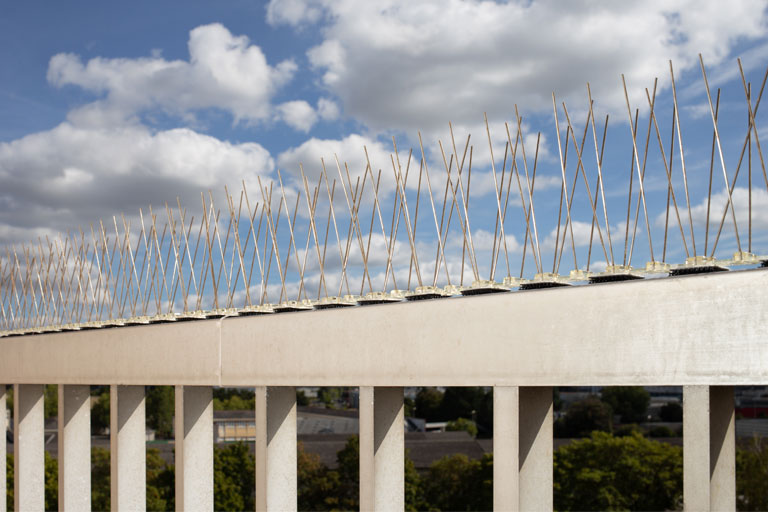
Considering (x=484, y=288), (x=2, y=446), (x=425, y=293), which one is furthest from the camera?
(x=2, y=446)

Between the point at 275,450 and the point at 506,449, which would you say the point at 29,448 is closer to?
the point at 275,450

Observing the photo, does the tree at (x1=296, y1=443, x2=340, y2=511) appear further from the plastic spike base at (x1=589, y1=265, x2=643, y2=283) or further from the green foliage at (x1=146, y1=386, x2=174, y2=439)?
the green foliage at (x1=146, y1=386, x2=174, y2=439)

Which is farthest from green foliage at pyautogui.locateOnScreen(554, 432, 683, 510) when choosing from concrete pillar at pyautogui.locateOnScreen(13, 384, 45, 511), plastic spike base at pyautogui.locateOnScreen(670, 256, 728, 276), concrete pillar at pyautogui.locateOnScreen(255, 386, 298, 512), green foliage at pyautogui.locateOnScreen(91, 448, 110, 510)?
plastic spike base at pyautogui.locateOnScreen(670, 256, 728, 276)

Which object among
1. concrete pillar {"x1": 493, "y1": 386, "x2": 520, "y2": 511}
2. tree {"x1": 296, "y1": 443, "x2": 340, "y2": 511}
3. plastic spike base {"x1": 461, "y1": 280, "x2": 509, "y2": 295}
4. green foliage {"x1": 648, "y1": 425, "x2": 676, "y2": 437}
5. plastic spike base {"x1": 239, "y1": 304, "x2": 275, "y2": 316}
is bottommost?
Result: green foliage {"x1": 648, "y1": 425, "x2": 676, "y2": 437}

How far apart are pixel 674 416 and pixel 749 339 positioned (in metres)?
77.8

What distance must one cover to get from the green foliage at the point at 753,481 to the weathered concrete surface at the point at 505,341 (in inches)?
1278

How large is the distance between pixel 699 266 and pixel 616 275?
3.49 ft

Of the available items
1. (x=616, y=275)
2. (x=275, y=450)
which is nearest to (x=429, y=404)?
(x=275, y=450)

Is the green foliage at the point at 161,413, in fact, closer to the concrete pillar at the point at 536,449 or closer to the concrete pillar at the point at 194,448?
the concrete pillar at the point at 194,448

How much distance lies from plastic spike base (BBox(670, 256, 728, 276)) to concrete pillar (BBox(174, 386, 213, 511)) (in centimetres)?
927

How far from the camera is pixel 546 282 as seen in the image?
10.9 metres

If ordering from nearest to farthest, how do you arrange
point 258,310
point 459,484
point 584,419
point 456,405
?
point 258,310, point 459,484, point 584,419, point 456,405

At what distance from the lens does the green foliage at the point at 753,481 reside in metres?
38.5

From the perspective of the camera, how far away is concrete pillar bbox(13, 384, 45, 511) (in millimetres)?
19250
